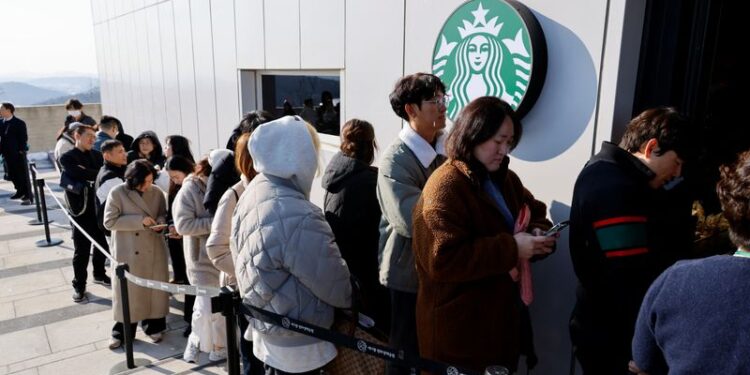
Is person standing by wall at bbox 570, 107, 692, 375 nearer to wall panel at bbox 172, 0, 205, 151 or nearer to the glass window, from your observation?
the glass window

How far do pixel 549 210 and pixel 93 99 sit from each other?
789 inches

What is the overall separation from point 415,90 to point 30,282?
5.73 meters

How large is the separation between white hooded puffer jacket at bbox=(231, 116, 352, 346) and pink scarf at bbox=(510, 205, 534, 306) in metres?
0.76

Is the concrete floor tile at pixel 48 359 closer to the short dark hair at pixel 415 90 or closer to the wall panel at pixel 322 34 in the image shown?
the wall panel at pixel 322 34

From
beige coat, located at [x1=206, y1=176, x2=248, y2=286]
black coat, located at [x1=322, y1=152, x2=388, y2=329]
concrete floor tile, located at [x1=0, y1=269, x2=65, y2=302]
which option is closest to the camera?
black coat, located at [x1=322, y1=152, x2=388, y2=329]

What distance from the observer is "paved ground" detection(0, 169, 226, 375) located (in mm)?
4070

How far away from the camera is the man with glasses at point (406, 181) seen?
243 cm

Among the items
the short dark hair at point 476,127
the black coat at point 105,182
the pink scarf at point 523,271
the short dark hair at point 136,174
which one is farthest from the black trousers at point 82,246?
the pink scarf at point 523,271

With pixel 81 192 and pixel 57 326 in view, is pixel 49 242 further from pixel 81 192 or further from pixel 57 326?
pixel 57 326

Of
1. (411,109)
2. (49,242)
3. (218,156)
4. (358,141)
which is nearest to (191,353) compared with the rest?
(218,156)

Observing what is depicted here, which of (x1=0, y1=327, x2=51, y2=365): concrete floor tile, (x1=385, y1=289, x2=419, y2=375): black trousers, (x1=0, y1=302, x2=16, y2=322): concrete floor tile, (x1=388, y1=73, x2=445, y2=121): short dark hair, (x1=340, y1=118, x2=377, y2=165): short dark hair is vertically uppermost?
(x1=388, y1=73, x2=445, y2=121): short dark hair

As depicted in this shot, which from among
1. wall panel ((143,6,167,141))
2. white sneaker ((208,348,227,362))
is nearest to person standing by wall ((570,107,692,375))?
white sneaker ((208,348,227,362))

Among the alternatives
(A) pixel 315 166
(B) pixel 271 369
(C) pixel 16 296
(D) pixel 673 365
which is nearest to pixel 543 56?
(A) pixel 315 166

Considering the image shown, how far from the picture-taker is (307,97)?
5.64 meters
